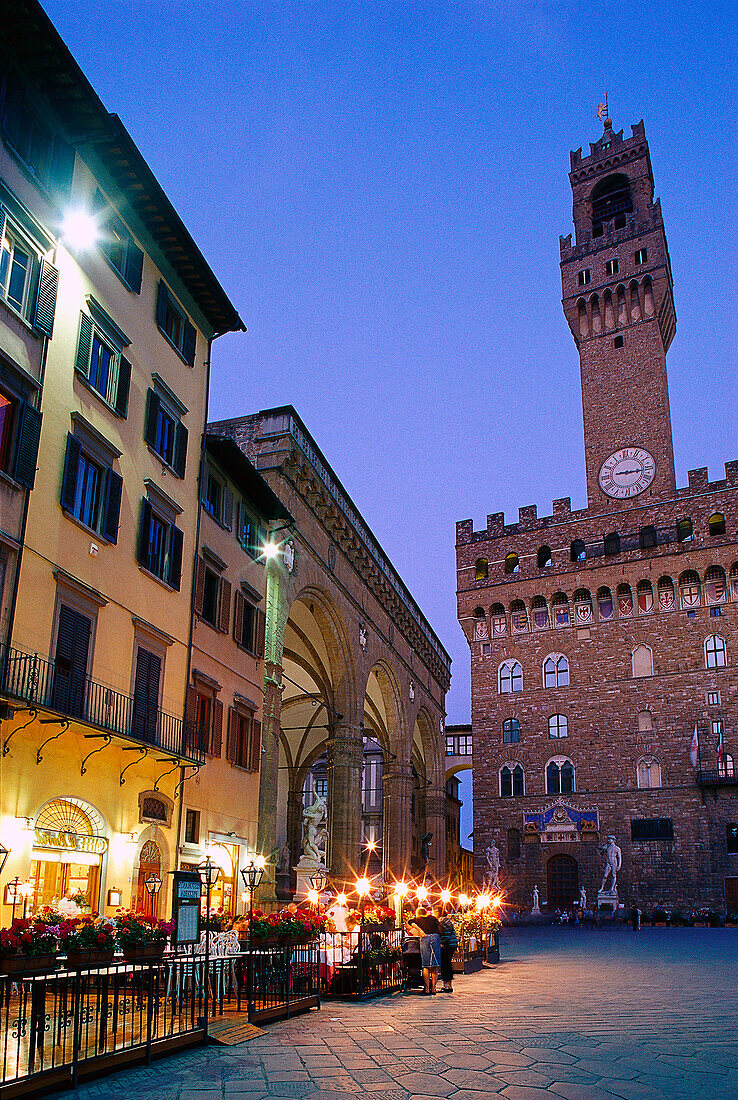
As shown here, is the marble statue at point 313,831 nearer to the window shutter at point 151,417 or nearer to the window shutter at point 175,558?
the window shutter at point 175,558

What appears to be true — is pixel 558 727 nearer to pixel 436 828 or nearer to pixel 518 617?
pixel 518 617

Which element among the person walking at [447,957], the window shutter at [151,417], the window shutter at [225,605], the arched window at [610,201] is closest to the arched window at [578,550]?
the arched window at [610,201]

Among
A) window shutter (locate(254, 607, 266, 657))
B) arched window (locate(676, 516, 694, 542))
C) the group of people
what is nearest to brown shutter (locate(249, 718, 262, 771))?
window shutter (locate(254, 607, 266, 657))

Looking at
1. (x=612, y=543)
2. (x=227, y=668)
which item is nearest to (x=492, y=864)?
(x=612, y=543)

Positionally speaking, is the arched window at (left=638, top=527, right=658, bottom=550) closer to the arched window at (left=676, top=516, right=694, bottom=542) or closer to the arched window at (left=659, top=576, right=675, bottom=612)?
the arched window at (left=676, top=516, right=694, bottom=542)

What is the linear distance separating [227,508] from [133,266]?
5.88 m

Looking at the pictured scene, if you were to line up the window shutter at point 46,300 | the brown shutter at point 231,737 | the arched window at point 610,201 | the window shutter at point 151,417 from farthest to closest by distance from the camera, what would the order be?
1. the arched window at point 610,201
2. the brown shutter at point 231,737
3. the window shutter at point 151,417
4. the window shutter at point 46,300

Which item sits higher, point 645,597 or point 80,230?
point 645,597

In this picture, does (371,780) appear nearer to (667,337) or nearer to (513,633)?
(513,633)

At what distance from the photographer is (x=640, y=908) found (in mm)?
39531

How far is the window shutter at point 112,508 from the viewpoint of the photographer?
14906 millimetres

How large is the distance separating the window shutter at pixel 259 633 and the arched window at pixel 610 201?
39.6m

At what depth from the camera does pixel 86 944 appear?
8.48 m

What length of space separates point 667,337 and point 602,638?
18.1 metres
